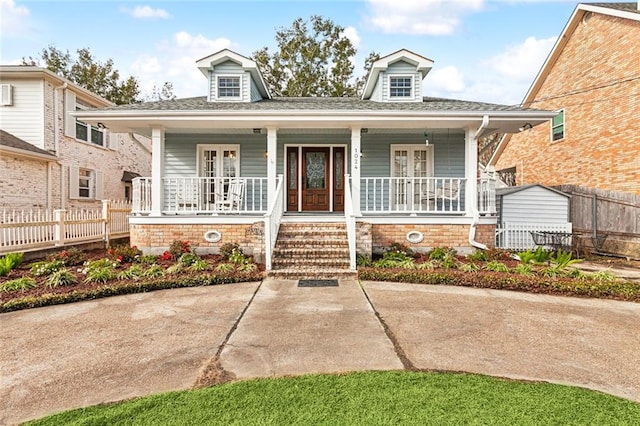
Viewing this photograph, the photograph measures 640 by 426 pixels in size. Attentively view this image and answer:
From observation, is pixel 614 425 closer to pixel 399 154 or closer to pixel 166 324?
pixel 166 324

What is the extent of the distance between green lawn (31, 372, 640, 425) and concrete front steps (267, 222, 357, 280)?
12.5ft

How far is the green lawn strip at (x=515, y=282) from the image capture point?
18.2ft

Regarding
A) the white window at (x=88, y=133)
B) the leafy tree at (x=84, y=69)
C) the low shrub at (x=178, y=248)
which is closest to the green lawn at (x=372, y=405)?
the low shrub at (x=178, y=248)

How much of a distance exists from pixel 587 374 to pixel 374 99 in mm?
9941

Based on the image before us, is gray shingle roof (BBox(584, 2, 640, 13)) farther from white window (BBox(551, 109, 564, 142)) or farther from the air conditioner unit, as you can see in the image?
the air conditioner unit

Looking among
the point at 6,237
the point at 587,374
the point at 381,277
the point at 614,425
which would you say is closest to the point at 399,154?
the point at 381,277

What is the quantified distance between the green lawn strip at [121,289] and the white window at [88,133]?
36.0 feet

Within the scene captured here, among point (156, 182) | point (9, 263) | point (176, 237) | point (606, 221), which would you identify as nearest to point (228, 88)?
point (156, 182)

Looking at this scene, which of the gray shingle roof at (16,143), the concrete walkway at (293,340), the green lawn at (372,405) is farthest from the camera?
the gray shingle roof at (16,143)

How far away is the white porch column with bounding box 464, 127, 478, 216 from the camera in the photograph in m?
8.39

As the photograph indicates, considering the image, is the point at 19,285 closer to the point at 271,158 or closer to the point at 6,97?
the point at 271,158

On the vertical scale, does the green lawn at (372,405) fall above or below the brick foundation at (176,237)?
below

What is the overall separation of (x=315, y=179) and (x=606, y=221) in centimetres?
914

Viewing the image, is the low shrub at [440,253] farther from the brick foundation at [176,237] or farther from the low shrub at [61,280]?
the low shrub at [61,280]
